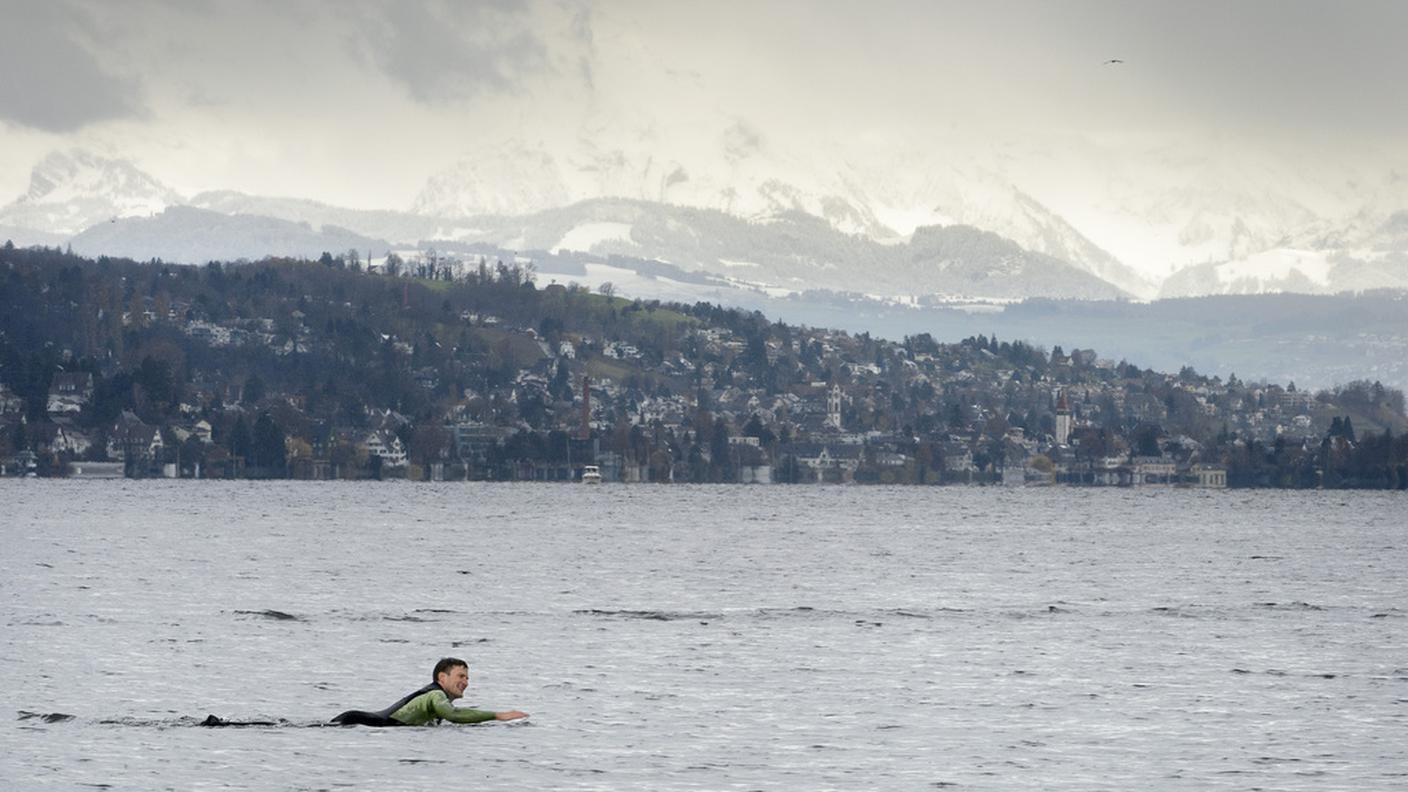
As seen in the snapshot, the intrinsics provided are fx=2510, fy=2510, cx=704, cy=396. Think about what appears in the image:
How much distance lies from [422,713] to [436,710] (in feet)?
1.34

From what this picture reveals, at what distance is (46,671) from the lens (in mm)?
75812

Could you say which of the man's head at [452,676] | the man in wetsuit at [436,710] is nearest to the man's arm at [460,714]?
the man in wetsuit at [436,710]

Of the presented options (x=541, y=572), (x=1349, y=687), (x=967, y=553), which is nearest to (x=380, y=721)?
(x=1349, y=687)

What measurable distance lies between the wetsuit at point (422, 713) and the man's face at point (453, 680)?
41cm

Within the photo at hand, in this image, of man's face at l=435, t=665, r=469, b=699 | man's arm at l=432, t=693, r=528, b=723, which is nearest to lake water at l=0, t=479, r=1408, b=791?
man's arm at l=432, t=693, r=528, b=723

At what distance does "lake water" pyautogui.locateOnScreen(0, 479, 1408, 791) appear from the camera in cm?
5700

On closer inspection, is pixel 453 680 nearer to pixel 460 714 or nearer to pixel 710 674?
pixel 460 714

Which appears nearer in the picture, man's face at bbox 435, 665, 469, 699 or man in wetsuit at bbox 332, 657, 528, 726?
man's face at bbox 435, 665, 469, 699

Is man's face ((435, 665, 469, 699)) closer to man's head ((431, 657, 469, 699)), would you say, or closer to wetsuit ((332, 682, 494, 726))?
man's head ((431, 657, 469, 699))

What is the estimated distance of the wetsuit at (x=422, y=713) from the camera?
2445 inches

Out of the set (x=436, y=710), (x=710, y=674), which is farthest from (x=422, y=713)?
(x=710, y=674)

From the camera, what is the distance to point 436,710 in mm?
62188

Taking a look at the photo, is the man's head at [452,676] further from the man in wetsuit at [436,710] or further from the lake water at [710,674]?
the lake water at [710,674]

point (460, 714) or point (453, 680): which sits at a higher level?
point (453, 680)
